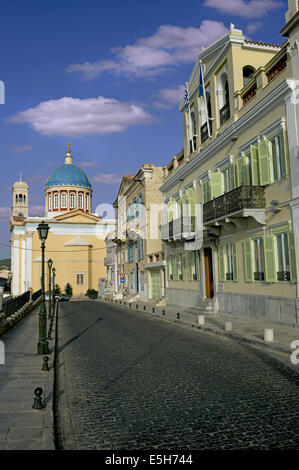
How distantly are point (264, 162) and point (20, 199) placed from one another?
264 feet

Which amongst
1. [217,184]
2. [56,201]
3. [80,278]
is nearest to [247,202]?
[217,184]

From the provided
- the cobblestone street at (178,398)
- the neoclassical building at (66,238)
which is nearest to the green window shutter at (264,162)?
the cobblestone street at (178,398)

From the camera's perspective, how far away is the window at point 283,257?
50.3 feet

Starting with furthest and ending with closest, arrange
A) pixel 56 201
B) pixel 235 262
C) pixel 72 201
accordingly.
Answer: pixel 72 201
pixel 56 201
pixel 235 262

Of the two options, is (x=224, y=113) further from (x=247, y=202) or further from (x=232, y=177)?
(x=247, y=202)

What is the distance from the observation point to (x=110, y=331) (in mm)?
16844

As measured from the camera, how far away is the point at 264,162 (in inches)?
645

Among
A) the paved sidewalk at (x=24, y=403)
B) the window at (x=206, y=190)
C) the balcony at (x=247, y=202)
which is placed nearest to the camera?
the paved sidewalk at (x=24, y=403)

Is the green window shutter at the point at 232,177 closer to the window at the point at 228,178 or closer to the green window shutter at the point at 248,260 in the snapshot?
the window at the point at 228,178

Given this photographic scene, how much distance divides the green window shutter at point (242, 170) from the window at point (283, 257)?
11.1 feet

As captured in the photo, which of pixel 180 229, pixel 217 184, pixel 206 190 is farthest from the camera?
pixel 180 229

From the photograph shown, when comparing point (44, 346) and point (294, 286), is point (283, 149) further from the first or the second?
point (44, 346)

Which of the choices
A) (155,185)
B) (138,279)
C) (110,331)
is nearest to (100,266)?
(138,279)

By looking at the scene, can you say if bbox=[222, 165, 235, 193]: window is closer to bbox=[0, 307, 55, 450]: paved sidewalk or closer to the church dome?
bbox=[0, 307, 55, 450]: paved sidewalk
